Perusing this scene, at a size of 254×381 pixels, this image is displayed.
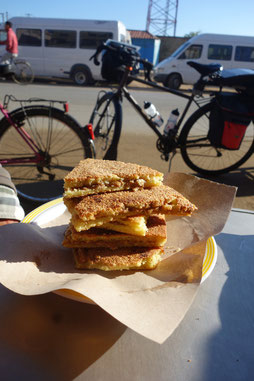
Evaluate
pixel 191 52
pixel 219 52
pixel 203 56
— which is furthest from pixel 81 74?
pixel 219 52

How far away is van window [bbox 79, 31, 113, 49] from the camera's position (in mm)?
15117

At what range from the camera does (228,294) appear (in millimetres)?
1052

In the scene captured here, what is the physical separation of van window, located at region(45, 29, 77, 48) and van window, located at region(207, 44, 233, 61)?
24.5ft

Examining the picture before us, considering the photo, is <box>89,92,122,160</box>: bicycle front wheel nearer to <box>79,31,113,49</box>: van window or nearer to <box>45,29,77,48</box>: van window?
<box>79,31,113,49</box>: van window

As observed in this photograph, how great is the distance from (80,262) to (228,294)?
1.80ft

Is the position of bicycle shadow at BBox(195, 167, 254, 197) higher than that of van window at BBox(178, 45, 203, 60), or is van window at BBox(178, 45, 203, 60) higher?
van window at BBox(178, 45, 203, 60)

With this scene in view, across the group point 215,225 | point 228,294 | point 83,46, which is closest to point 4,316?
point 228,294

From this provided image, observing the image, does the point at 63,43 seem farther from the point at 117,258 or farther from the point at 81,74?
the point at 117,258

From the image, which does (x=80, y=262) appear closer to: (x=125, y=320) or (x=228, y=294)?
(x=125, y=320)

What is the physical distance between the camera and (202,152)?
4914 mm

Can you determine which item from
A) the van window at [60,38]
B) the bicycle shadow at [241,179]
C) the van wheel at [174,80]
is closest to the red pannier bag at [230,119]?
the bicycle shadow at [241,179]

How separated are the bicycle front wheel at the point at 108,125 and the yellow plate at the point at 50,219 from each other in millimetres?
2950

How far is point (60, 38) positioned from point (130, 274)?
16821 millimetres

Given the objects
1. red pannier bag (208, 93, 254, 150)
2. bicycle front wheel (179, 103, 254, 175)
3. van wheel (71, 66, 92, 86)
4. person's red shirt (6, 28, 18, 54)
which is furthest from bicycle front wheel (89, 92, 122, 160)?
van wheel (71, 66, 92, 86)
